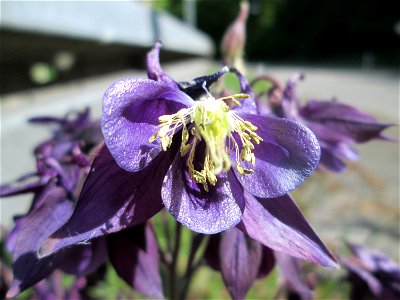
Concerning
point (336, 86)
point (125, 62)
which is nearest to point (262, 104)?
point (125, 62)

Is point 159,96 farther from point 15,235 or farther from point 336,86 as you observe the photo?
point 336,86

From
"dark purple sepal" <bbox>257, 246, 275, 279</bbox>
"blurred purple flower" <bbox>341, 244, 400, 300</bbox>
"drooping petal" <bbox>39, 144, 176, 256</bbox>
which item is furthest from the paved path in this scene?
"blurred purple flower" <bbox>341, 244, 400, 300</bbox>

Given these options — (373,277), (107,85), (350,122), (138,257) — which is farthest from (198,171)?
(107,85)

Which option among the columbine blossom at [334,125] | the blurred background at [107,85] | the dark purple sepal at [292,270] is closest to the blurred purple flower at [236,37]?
the blurred background at [107,85]

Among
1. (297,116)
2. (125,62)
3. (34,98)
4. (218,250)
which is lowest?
(125,62)

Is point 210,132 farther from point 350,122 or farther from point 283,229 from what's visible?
point 350,122

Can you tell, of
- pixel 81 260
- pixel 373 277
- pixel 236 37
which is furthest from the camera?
pixel 236 37

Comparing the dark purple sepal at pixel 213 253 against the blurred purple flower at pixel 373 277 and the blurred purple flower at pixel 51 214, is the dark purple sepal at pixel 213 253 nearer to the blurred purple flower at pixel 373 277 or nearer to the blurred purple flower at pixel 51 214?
the blurred purple flower at pixel 51 214
